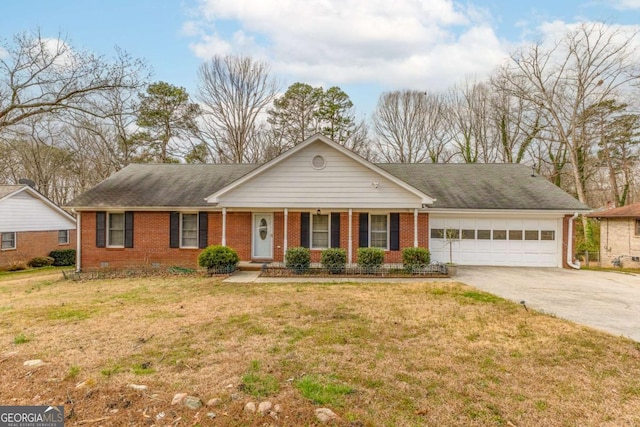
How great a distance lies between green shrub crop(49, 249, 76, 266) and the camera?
21969mm

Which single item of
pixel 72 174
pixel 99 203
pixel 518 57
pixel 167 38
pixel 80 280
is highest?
pixel 518 57

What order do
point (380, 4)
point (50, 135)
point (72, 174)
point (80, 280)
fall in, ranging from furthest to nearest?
point (72, 174) → point (50, 135) → point (380, 4) → point (80, 280)

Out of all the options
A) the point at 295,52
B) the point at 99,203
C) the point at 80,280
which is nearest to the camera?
the point at 80,280

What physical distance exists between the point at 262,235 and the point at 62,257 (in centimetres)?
1654

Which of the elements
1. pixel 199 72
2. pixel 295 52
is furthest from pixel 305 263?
pixel 199 72

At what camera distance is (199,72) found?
27.8 m

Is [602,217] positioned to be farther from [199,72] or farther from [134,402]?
[199,72]

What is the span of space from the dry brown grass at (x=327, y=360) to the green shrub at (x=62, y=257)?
16.3 metres

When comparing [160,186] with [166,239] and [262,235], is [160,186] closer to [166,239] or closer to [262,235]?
[166,239]

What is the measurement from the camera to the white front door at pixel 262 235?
14.1m

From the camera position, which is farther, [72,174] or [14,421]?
[72,174]

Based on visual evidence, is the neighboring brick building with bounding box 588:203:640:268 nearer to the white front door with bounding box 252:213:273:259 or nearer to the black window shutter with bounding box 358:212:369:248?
the black window shutter with bounding box 358:212:369:248

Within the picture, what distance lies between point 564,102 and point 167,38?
2614 cm

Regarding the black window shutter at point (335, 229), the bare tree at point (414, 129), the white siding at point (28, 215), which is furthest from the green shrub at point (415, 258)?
the white siding at point (28, 215)
